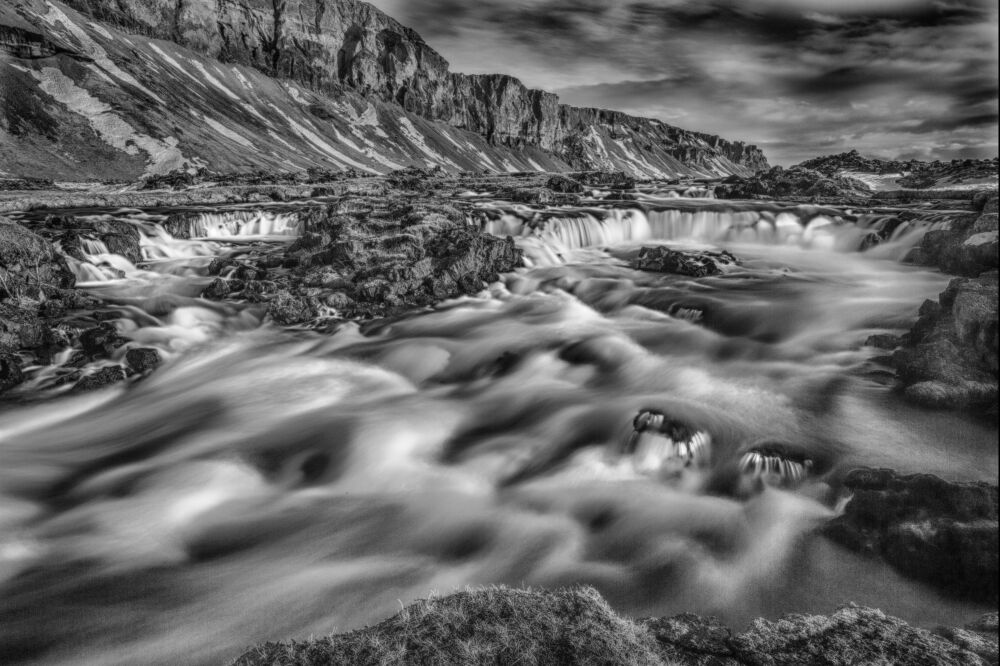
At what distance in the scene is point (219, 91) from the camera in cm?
12612

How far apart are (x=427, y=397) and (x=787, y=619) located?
26.3ft

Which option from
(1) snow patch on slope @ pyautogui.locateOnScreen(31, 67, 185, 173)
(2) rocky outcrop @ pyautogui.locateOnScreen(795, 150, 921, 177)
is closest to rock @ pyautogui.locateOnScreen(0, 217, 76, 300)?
(2) rocky outcrop @ pyautogui.locateOnScreen(795, 150, 921, 177)

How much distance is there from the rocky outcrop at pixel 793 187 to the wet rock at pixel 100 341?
35.1 metres

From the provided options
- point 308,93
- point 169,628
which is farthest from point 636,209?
point 308,93

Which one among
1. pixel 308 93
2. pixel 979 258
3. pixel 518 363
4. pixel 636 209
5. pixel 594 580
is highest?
pixel 308 93

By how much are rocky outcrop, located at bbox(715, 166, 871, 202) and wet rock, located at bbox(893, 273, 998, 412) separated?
97.0 ft

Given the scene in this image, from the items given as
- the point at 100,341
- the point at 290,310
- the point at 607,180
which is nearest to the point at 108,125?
the point at 607,180

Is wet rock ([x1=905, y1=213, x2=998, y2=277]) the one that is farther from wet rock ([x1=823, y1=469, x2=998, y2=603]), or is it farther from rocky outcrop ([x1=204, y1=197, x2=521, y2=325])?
rocky outcrop ([x1=204, y1=197, x2=521, y2=325])

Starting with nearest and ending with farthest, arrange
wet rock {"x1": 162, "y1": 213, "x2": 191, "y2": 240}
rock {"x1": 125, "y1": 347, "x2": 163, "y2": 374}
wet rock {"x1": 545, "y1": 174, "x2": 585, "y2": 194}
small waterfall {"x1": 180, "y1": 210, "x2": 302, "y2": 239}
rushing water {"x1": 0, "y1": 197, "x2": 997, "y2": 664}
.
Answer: rushing water {"x1": 0, "y1": 197, "x2": 997, "y2": 664} → rock {"x1": 125, "y1": 347, "x2": 163, "y2": 374} → wet rock {"x1": 162, "y1": 213, "x2": 191, "y2": 240} → small waterfall {"x1": 180, "y1": 210, "x2": 302, "y2": 239} → wet rock {"x1": 545, "y1": 174, "x2": 585, "y2": 194}

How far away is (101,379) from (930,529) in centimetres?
1345

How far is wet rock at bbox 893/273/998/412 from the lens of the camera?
698cm

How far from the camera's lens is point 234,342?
13.6 m

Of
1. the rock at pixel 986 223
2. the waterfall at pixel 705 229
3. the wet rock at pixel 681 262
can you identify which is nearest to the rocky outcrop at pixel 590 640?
the rock at pixel 986 223

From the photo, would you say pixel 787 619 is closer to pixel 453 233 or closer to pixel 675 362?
pixel 675 362
